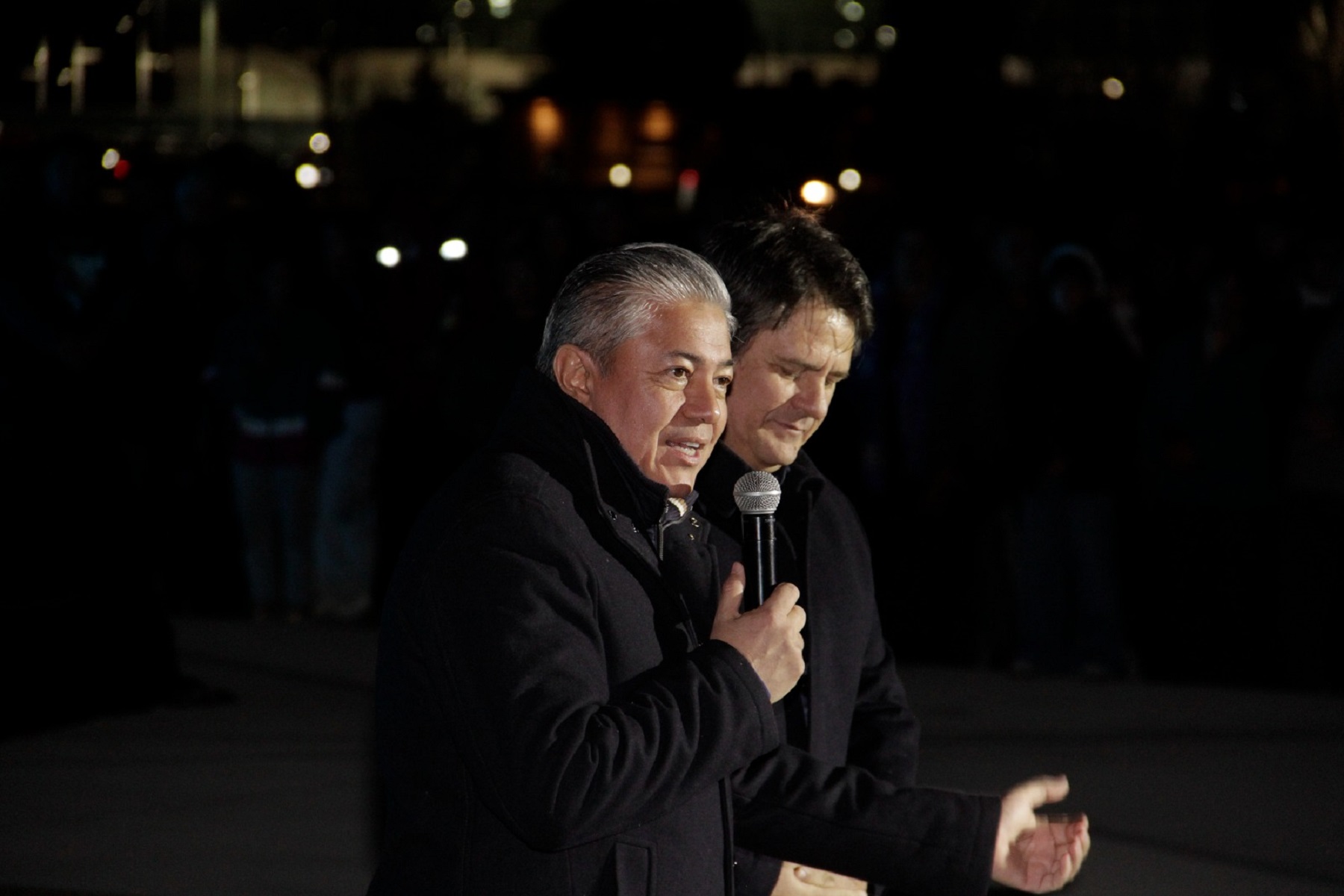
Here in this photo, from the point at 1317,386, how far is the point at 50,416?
5.23 metres

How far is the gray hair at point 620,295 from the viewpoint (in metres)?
2.66

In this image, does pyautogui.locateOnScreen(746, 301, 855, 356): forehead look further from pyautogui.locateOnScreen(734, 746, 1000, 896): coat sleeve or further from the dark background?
pyautogui.locateOnScreen(734, 746, 1000, 896): coat sleeve

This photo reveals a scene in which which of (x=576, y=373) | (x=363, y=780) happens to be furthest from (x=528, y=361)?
(x=576, y=373)

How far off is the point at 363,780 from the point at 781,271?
13.4ft

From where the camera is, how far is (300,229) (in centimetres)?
1071

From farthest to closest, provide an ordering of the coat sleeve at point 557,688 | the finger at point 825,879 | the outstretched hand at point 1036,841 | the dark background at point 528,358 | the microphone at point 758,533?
1. the dark background at point 528,358
2. the finger at point 825,879
3. the microphone at point 758,533
4. the outstretched hand at point 1036,841
5. the coat sleeve at point 557,688

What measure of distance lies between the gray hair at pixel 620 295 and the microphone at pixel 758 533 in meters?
0.45

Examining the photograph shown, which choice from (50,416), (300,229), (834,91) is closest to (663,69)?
(834,91)

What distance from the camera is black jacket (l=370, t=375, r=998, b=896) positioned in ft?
7.77

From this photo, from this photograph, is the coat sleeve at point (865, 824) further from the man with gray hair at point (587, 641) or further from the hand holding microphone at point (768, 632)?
the hand holding microphone at point (768, 632)

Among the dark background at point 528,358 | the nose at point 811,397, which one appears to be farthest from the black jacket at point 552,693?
the dark background at point 528,358

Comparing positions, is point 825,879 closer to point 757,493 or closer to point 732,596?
point 757,493

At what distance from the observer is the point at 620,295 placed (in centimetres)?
267

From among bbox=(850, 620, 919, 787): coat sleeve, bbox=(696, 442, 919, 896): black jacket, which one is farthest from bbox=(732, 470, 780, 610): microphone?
bbox=(850, 620, 919, 787): coat sleeve
